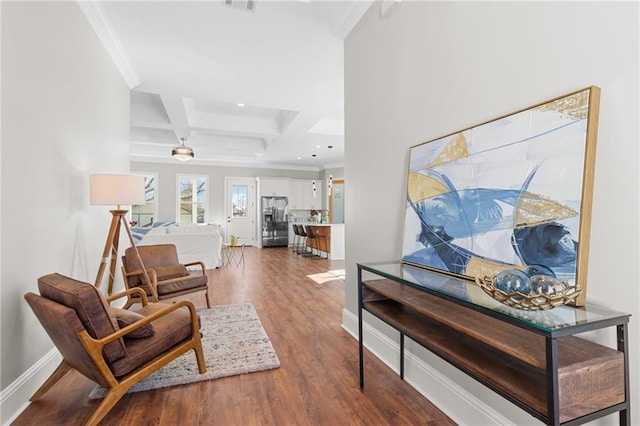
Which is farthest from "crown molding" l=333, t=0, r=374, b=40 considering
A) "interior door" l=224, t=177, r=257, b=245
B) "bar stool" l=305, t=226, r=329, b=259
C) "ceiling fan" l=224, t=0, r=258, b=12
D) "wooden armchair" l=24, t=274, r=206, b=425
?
"interior door" l=224, t=177, r=257, b=245

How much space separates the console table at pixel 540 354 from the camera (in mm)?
930

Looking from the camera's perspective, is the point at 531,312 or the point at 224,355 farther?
the point at 224,355

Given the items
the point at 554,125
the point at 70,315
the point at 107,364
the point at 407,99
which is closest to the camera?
the point at 554,125

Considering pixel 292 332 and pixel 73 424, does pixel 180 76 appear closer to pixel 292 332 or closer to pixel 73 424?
pixel 292 332

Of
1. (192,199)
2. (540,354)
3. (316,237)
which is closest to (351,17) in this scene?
(540,354)

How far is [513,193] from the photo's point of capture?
1389 millimetres

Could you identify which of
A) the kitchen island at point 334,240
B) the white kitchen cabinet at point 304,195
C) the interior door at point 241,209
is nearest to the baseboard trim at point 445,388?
the kitchen island at point 334,240

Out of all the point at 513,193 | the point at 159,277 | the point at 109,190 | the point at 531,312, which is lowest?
the point at 159,277

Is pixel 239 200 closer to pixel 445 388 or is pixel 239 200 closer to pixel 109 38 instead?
pixel 109 38

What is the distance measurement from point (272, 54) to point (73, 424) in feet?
12.0

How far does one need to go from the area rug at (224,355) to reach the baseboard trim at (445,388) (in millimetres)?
914

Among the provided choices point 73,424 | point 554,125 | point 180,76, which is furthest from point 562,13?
point 180,76

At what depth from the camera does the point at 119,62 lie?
139 inches

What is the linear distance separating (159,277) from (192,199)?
21.8 feet
